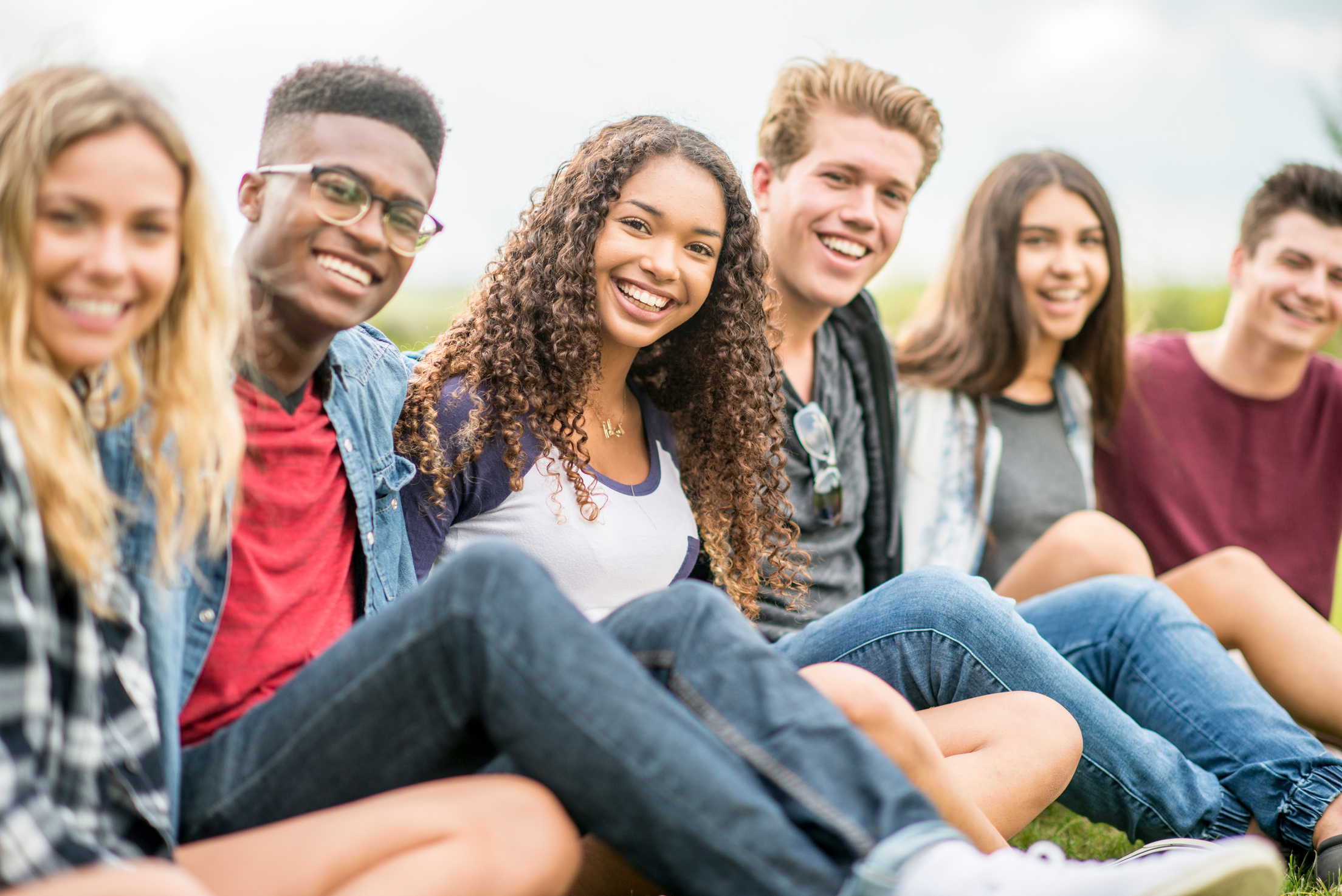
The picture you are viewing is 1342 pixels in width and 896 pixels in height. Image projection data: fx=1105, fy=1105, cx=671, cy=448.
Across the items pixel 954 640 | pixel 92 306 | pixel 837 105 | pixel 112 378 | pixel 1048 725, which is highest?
pixel 837 105

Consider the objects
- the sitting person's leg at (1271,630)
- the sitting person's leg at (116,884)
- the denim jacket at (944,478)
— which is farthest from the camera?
the denim jacket at (944,478)

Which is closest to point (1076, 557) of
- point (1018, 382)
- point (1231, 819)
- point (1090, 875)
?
point (1018, 382)

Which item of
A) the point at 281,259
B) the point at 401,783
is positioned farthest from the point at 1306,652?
the point at 281,259

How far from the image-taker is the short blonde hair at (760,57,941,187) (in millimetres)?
3180

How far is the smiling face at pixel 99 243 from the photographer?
1.40 m

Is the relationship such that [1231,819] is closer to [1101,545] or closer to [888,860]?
[1101,545]

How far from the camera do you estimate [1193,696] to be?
2588mm

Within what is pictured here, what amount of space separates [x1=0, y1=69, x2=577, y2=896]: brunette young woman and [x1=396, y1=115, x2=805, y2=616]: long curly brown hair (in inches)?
26.1

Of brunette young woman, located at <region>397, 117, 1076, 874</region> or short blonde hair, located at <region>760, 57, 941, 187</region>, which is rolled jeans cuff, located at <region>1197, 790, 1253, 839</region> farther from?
short blonde hair, located at <region>760, 57, 941, 187</region>

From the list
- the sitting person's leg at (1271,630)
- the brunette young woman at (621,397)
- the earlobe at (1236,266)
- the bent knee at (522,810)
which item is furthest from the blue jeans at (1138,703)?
the earlobe at (1236,266)

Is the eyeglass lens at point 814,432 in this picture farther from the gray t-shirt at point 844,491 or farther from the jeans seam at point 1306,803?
the jeans seam at point 1306,803

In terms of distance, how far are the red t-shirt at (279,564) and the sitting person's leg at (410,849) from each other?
0.29 m

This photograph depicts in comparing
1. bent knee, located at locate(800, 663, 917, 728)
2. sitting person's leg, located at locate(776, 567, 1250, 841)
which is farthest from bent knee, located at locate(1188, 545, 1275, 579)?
bent knee, located at locate(800, 663, 917, 728)

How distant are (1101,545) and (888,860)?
1951 millimetres
